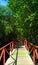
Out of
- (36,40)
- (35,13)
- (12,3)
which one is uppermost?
(12,3)

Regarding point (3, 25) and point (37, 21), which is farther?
point (3, 25)

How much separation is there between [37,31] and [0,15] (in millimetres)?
22097

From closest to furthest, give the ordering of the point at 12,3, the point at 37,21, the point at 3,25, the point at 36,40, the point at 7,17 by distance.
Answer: the point at 37,21
the point at 12,3
the point at 36,40
the point at 3,25
the point at 7,17

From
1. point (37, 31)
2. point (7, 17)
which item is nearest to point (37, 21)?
point (37, 31)

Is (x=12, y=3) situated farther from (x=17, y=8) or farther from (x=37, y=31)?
(x=37, y=31)

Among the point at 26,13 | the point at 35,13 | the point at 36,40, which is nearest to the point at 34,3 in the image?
the point at 35,13

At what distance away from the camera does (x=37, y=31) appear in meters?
22.1

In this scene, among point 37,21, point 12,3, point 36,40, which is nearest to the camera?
point 37,21

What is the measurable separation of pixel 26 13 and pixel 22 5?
5.01ft

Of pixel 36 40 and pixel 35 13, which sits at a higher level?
pixel 35 13

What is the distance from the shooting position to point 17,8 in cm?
2098

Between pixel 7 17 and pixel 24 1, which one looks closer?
pixel 24 1

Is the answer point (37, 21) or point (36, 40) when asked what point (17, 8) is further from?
point (36, 40)

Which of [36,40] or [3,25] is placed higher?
[3,25]
